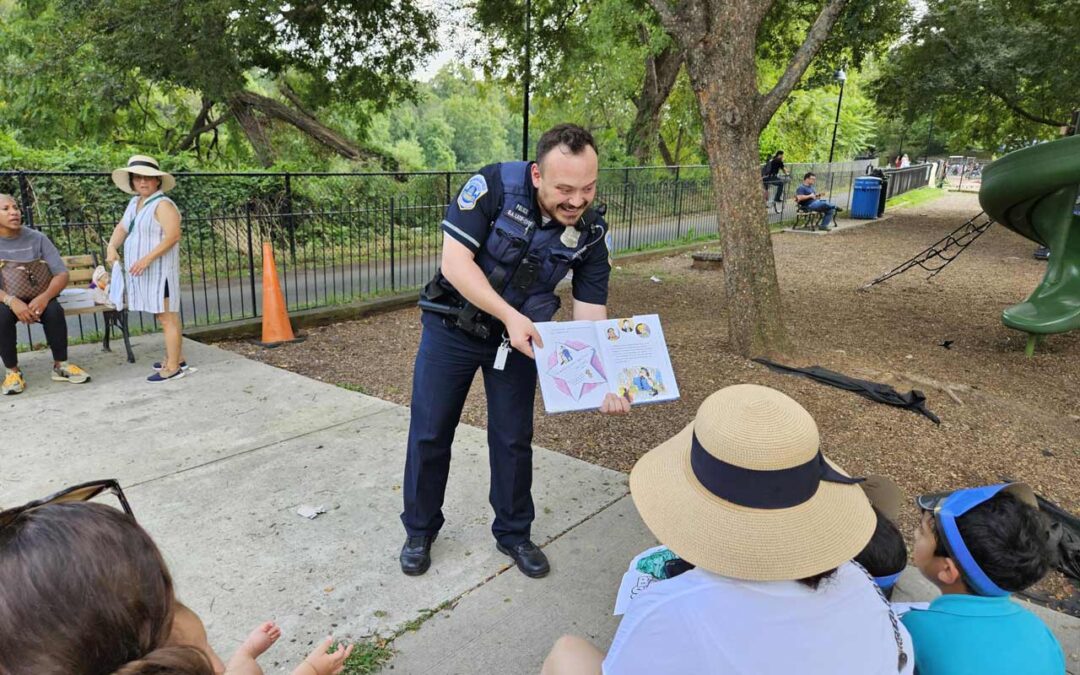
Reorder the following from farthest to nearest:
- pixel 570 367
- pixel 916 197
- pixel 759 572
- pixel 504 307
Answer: pixel 916 197 → pixel 570 367 → pixel 504 307 → pixel 759 572

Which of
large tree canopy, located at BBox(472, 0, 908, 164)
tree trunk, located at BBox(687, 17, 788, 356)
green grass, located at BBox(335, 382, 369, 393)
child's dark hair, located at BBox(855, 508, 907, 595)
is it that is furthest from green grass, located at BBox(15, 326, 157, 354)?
large tree canopy, located at BBox(472, 0, 908, 164)

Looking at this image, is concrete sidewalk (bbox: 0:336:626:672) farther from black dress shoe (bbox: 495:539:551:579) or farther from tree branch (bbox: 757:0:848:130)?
tree branch (bbox: 757:0:848:130)

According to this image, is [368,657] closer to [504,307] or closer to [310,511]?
[310,511]

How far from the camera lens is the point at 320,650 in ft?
5.34

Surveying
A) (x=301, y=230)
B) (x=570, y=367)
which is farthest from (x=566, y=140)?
(x=301, y=230)

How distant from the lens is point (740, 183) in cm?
593

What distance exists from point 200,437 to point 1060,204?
7.66 meters

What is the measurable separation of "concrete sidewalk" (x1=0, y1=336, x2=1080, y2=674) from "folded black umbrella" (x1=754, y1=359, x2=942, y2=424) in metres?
2.38

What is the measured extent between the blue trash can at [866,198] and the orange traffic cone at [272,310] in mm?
18252

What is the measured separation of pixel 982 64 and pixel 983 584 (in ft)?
68.2

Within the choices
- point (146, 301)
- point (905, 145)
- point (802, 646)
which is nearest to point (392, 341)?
point (146, 301)

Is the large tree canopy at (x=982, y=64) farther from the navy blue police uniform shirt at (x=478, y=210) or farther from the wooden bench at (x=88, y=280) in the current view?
the wooden bench at (x=88, y=280)

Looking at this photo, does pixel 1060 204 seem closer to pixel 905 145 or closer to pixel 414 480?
pixel 414 480

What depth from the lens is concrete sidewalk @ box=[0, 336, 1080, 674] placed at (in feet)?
8.58
